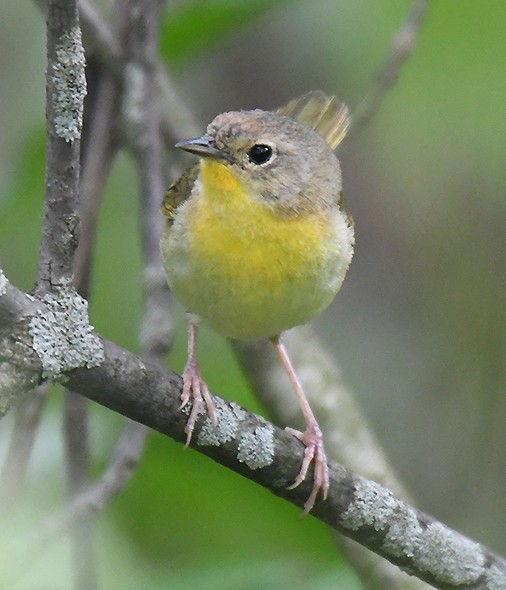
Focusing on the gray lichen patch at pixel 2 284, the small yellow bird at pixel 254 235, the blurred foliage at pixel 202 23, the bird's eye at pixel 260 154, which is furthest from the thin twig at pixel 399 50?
the gray lichen patch at pixel 2 284

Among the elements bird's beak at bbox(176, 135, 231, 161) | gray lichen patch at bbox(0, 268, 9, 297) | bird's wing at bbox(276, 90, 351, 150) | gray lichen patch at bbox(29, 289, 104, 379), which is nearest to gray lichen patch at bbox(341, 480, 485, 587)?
gray lichen patch at bbox(29, 289, 104, 379)

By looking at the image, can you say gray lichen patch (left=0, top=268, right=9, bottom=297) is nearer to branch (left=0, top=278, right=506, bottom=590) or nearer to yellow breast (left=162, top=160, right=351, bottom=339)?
branch (left=0, top=278, right=506, bottom=590)

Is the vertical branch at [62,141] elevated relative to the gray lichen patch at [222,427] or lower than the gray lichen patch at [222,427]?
elevated

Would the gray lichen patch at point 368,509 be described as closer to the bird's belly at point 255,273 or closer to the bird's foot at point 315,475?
the bird's foot at point 315,475

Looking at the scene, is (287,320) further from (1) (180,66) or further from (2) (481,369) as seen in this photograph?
(2) (481,369)

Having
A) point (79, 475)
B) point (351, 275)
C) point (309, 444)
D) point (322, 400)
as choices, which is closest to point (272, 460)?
point (309, 444)

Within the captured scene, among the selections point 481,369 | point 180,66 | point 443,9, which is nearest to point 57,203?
point 443,9
